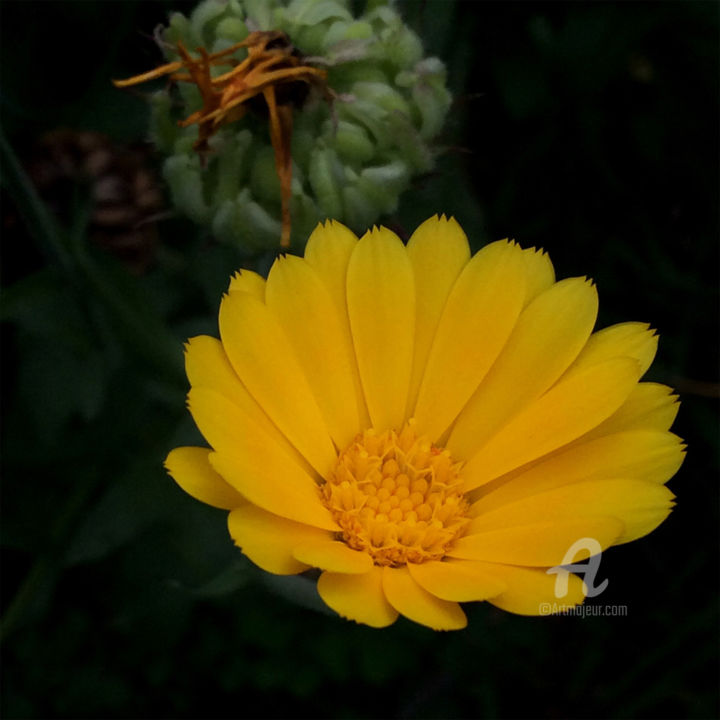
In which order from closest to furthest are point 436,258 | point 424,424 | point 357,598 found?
point 357,598
point 436,258
point 424,424

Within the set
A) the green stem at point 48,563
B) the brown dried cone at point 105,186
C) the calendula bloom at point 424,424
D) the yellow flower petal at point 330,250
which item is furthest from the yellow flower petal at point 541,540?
the brown dried cone at point 105,186

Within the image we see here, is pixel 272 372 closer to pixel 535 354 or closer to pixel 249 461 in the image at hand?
pixel 249 461

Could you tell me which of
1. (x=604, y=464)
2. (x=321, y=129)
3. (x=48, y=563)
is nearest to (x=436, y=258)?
(x=321, y=129)

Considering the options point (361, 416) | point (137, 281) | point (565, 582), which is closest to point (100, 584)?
point (137, 281)

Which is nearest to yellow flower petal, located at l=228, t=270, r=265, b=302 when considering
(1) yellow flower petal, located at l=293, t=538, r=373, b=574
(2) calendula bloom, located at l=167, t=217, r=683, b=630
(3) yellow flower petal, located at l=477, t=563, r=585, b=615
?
(2) calendula bloom, located at l=167, t=217, r=683, b=630

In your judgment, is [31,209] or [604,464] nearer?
[604,464]

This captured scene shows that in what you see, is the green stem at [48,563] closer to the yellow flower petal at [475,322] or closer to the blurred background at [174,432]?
the blurred background at [174,432]

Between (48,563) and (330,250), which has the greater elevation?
(330,250)
